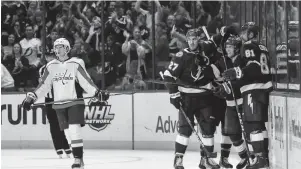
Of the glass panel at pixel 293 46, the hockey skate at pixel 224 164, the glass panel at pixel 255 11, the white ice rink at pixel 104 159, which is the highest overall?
the glass panel at pixel 255 11

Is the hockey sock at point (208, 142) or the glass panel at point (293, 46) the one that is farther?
the hockey sock at point (208, 142)

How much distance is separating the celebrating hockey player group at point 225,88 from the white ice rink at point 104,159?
0.87m

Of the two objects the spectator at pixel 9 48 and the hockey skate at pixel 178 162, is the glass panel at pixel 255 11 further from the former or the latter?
the spectator at pixel 9 48

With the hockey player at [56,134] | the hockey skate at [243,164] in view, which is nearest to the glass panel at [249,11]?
the hockey skate at [243,164]

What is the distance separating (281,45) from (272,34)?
681mm

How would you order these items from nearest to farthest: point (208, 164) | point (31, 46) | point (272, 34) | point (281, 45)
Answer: point (281, 45), point (208, 164), point (272, 34), point (31, 46)

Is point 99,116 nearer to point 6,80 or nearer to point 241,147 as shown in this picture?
point 6,80

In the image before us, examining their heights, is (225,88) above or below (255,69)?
below

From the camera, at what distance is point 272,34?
34.8 feet

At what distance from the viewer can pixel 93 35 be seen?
1492cm

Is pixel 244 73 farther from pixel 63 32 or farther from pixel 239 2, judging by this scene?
pixel 63 32

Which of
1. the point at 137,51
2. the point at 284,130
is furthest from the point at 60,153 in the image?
the point at 284,130

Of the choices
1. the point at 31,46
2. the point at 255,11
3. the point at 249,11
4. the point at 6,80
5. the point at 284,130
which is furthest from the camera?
the point at 31,46

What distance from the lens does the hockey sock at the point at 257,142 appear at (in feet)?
32.3
